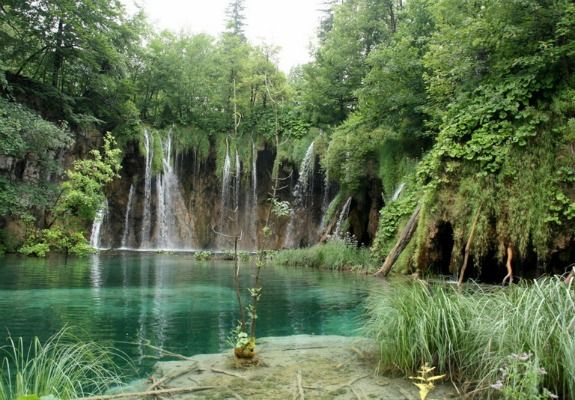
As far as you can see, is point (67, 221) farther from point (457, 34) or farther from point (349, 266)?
point (457, 34)

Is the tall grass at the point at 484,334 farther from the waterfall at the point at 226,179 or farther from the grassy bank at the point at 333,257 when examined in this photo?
the waterfall at the point at 226,179

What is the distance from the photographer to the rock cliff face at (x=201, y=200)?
86.2 feet

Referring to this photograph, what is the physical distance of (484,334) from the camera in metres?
3.71

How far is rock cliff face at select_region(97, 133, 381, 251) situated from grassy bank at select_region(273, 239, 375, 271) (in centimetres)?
615

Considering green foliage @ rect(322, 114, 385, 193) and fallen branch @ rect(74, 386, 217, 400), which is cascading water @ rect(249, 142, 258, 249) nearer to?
green foliage @ rect(322, 114, 385, 193)

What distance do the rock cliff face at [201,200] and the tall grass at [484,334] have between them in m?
19.4

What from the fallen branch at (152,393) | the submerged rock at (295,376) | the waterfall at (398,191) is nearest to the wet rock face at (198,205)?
the waterfall at (398,191)

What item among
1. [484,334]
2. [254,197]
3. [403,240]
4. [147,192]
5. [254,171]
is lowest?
[484,334]

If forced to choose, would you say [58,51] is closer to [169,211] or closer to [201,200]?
[169,211]

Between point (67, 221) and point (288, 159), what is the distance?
39.8 ft

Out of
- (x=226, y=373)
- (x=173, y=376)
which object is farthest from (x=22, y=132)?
(x=226, y=373)

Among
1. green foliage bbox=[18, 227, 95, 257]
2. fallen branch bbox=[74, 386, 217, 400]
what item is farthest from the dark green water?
green foliage bbox=[18, 227, 95, 257]

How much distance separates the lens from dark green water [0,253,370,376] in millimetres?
6113

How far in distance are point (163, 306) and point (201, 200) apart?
2130 cm
